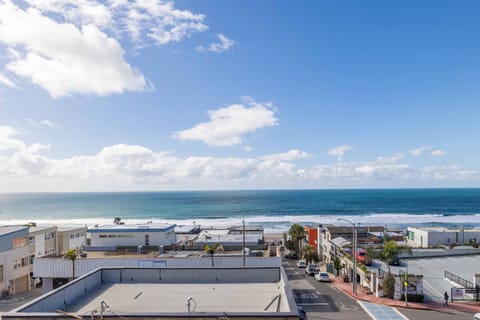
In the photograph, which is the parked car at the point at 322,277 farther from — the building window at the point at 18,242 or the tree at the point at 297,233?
the building window at the point at 18,242

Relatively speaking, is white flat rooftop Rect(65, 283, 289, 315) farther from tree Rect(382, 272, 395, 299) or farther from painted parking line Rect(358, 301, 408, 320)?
tree Rect(382, 272, 395, 299)

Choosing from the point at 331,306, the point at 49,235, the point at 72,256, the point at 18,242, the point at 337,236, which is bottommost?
the point at 331,306

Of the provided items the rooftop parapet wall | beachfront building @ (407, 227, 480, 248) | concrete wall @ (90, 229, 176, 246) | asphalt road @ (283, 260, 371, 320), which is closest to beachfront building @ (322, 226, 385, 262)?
beachfront building @ (407, 227, 480, 248)

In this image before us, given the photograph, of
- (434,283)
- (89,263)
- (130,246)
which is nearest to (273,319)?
(89,263)

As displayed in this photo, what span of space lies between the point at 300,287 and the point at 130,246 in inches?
818

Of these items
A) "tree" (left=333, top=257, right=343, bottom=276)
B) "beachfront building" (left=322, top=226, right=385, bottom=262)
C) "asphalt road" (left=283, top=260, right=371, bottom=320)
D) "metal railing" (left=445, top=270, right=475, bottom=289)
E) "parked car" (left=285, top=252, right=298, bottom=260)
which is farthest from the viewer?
"parked car" (left=285, top=252, right=298, bottom=260)

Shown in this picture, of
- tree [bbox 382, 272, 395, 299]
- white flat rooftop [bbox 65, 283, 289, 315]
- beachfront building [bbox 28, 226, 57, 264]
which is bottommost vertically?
tree [bbox 382, 272, 395, 299]

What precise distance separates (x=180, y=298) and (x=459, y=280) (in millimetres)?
31742

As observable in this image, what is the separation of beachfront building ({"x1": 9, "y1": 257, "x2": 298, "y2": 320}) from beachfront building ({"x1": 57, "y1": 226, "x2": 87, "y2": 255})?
36394 mm

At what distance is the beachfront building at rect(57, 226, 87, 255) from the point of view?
51.1 meters

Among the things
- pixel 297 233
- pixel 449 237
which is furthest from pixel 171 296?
pixel 449 237

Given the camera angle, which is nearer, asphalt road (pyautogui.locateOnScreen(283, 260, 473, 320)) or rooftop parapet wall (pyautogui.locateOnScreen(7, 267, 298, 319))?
rooftop parapet wall (pyautogui.locateOnScreen(7, 267, 298, 319))

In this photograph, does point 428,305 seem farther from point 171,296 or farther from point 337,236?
point 171,296

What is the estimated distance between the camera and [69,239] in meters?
52.2
